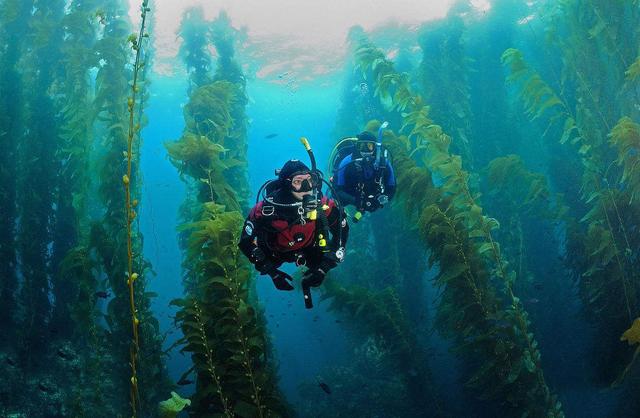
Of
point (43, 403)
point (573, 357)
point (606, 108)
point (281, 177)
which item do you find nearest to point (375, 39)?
point (606, 108)

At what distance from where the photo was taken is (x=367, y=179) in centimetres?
590

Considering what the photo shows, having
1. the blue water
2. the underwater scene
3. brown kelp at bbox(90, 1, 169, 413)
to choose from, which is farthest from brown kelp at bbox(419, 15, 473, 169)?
brown kelp at bbox(90, 1, 169, 413)

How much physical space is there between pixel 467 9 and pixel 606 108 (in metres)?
5.43

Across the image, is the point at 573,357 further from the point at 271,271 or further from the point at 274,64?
the point at 274,64

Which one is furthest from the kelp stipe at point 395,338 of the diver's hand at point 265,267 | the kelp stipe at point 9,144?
the kelp stipe at point 9,144

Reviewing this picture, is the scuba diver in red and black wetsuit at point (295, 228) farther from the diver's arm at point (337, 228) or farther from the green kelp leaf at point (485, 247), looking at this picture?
the green kelp leaf at point (485, 247)

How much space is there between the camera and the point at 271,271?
3.91 m

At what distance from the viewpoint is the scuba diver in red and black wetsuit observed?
12.2 ft

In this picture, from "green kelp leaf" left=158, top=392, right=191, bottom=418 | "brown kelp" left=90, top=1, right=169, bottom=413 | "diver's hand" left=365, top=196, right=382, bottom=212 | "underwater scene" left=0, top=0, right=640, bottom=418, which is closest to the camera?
"green kelp leaf" left=158, top=392, right=191, bottom=418

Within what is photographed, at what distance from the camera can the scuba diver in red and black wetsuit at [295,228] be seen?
371 cm

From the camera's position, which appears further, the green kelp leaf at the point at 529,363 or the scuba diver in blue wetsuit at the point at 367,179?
the scuba diver in blue wetsuit at the point at 367,179

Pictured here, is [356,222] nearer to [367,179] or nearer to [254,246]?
[367,179]

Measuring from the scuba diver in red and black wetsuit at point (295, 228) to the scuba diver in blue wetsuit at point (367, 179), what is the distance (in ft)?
5.42

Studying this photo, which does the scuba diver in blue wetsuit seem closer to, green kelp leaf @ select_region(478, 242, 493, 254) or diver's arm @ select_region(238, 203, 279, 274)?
green kelp leaf @ select_region(478, 242, 493, 254)
